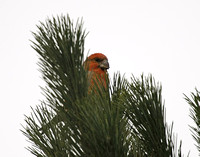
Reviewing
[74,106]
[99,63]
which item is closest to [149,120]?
[74,106]

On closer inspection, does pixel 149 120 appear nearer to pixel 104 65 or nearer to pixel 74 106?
pixel 74 106

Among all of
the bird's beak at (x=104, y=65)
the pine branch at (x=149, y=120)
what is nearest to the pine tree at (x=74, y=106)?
the pine branch at (x=149, y=120)

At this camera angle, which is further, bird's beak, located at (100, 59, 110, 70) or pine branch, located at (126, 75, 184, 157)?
bird's beak, located at (100, 59, 110, 70)

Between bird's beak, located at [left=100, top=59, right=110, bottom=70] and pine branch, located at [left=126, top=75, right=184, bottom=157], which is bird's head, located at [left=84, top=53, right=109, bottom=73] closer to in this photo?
bird's beak, located at [left=100, top=59, right=110, bottom=70]

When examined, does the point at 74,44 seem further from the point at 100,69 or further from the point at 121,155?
the point at 100,69

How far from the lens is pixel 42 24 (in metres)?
1.14

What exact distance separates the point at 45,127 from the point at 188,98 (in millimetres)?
539

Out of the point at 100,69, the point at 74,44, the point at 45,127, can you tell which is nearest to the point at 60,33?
the point at 74,44

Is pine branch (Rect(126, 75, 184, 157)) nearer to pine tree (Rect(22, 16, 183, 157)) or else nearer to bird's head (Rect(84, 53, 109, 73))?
pine tree (Rect(22, 16, 183, 157))

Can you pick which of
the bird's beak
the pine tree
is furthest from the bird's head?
the pine tree

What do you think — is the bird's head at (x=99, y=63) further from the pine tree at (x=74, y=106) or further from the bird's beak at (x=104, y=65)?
the pine tree at (x=74, y=106)

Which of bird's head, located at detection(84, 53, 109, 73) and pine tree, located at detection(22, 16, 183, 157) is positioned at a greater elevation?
bird's head, located at detection(84, 53, 109, 73)

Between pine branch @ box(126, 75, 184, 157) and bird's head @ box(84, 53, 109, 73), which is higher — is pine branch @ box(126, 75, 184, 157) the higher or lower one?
the lower one

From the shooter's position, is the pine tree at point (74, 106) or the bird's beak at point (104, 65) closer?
the pine tree at point (74, 106)
